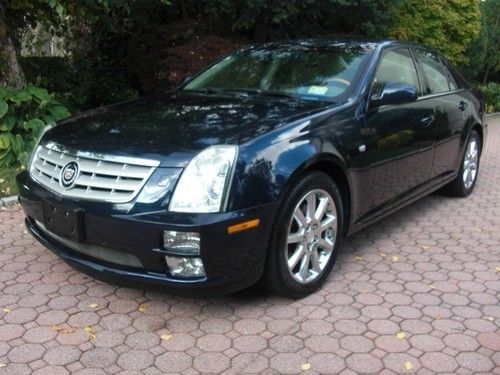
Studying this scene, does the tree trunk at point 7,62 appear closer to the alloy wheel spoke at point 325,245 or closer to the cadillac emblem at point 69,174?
the cadillac emblem at point 69,174

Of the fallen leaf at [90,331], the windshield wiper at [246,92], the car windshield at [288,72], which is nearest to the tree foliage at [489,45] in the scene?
the car windshield at [288,72]

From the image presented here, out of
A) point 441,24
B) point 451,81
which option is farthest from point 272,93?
point 441,24

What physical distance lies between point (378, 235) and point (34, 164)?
2.74 m

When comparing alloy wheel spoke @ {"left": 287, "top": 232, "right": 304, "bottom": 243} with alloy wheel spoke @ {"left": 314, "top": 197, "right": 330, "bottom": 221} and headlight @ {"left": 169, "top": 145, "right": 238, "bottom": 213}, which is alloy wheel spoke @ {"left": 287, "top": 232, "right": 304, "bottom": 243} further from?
headlight @ {"left": 169, "top": 145, "right": 238, "bottom": 213}

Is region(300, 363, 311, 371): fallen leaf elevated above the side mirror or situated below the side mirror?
below

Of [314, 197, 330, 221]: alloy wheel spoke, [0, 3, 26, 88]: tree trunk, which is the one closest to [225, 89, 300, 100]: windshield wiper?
[314, 197, 330, 221]: alloy wheel spoke

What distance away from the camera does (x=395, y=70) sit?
15.2 ft

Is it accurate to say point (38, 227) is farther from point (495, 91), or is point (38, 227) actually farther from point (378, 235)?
point (495, 91)

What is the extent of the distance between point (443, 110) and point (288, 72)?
1552 mm

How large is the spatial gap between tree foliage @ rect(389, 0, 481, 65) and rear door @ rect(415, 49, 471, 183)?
14.0 feet

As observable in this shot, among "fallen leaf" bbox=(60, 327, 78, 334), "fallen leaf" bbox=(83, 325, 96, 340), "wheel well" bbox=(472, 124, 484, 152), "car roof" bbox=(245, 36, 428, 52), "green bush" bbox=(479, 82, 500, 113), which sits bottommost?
"green bush" bbox=(479, 82, 500, 113)

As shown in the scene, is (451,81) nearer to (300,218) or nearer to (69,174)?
(300,218)

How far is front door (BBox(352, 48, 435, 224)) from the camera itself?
404 centimetres

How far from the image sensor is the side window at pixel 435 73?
5.17 m
